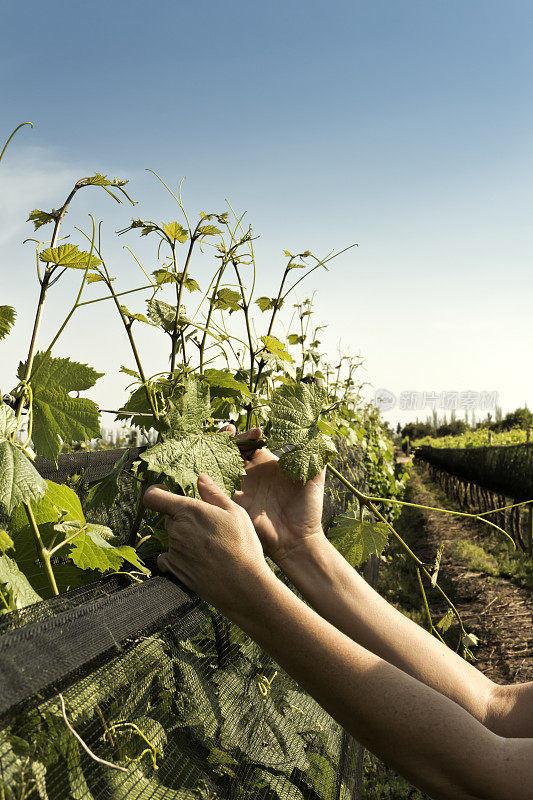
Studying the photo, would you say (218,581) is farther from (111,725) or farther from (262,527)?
(262,527)

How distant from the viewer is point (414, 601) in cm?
637

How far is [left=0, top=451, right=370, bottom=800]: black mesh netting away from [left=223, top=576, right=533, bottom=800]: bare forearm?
0.17m

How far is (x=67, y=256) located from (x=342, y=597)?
0.96m

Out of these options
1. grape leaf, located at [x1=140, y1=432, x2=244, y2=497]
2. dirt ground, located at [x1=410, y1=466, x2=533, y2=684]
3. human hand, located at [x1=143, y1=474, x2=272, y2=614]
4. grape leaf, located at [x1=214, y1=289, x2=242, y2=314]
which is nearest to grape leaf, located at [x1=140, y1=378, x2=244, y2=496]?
grape leaf, located at [x1=140, y1=432, x2=244, y2=497]

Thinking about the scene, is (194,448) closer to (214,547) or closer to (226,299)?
(214,547)

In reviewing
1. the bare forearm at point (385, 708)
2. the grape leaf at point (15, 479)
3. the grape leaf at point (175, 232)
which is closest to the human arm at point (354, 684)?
the bare forearm at point (385, 708)

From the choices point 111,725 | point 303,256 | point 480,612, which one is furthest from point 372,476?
point 111,725

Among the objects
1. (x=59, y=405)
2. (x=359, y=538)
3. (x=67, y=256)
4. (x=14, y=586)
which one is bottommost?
(x=359, y=538)

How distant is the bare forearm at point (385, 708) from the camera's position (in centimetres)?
93

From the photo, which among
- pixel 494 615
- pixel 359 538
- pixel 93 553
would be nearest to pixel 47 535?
pixel 93 553

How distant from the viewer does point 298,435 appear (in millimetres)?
1316

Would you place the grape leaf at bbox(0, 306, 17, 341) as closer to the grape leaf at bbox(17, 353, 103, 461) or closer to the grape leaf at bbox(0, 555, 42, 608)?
the grape leaf at bbox(17, 353, 103, 461)

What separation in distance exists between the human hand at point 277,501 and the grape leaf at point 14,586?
0.53m

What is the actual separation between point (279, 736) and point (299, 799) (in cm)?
15
